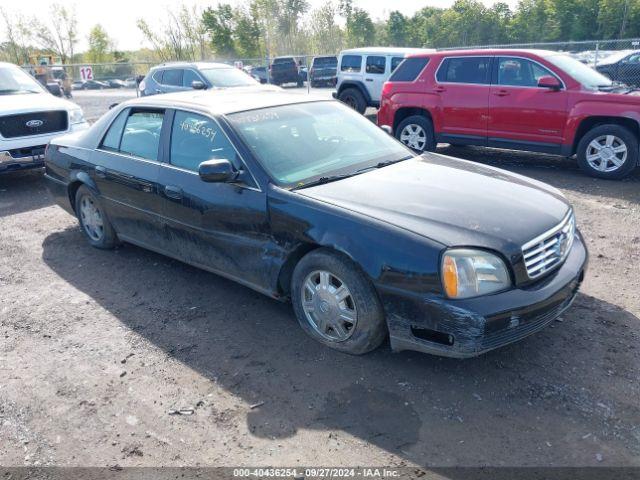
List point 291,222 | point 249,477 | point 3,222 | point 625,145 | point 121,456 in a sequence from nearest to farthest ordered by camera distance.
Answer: point 249,477
point 121,456
point 291,222
point 3,222
point 625,145

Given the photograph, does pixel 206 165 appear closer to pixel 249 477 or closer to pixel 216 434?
pixel 216 434

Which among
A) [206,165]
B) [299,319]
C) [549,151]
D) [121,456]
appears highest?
[206,165]

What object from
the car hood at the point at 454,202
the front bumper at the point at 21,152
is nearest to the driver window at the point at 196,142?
the car hood at the point at 454,202

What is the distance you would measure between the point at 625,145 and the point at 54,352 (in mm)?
7394

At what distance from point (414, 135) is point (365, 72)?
635cm

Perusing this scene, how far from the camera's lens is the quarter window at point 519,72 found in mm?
7991

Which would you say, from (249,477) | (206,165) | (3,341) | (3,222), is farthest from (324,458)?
(3,222)

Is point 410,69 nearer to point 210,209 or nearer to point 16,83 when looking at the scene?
point 210,209

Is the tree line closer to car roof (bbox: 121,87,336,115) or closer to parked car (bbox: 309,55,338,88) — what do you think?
parked car (bbox: 309,55,338,88)

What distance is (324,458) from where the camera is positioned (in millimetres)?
2676

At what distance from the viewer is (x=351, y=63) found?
1540cm

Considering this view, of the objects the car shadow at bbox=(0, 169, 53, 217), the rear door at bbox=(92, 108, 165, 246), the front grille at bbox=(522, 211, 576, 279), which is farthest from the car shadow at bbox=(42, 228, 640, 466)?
the car shadow at bbox=(0, 169, 53, 217)

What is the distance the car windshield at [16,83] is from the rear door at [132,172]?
17.3 feet

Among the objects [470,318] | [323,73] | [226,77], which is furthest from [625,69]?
[470,318]
